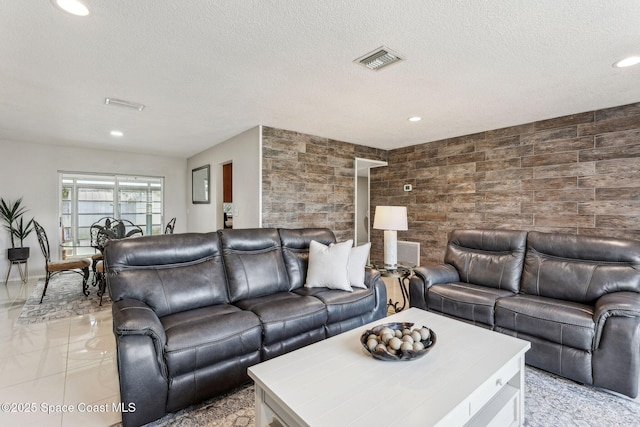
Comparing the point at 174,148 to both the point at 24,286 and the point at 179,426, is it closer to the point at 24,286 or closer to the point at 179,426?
the point at 24,286

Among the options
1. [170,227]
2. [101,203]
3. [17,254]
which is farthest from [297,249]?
[101,203]

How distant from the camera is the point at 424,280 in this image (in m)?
3.07

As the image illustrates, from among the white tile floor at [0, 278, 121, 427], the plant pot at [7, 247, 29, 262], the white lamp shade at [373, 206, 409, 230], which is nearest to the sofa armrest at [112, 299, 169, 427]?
the white tile floor at [0, 278, 121, 427]

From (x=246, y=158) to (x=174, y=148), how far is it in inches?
85.8

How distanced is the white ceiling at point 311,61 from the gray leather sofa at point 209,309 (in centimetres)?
142

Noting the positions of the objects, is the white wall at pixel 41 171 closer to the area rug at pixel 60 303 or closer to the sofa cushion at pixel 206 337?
the area rug at pixel 60 303

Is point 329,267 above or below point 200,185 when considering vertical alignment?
below

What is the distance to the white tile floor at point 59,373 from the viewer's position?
181cm

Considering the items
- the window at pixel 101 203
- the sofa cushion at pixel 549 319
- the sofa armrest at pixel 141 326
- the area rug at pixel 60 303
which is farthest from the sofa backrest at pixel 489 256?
the window at pixel 101 203

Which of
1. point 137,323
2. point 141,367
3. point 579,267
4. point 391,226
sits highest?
point 391,226

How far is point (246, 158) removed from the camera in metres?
4.60

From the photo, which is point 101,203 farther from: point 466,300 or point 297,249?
point 466,300

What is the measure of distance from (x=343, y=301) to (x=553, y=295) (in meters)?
1.81

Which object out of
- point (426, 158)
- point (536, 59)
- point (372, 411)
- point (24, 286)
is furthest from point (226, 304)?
point (24, 286)
